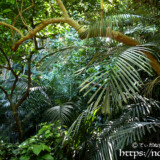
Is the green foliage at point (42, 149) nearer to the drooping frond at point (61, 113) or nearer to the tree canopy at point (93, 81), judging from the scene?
the tree canopy at point (93, 81)

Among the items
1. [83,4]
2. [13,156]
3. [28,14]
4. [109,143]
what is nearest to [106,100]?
[109,143]

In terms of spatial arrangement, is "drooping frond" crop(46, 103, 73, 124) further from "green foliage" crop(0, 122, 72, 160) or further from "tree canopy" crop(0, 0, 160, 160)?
"green foliage" crop(0, 122, 72, 160)

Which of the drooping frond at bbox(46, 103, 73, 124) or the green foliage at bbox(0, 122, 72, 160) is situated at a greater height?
the drooping frond at bbox(46, 103, 73, 124)

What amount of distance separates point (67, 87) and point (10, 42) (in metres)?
1.36

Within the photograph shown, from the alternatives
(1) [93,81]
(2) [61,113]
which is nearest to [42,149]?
(2) [61,113]

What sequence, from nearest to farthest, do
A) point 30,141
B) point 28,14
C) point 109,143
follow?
point 109,143, point 30,141, point 28,14

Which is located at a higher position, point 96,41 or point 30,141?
point 96,41

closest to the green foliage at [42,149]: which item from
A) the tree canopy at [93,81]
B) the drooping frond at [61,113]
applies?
the tree canopy at [93,81]

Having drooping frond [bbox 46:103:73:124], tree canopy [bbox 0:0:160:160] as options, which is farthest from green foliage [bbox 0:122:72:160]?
drooping frond [bbox 46:103:73:124]

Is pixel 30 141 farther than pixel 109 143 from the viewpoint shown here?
Yes

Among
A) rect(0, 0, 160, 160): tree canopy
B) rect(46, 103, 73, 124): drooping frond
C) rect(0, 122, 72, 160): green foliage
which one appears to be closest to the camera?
rect(0, 0, 160, 160): tree canopy

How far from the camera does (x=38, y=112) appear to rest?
3.66 meters

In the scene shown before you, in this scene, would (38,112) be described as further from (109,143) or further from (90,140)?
(109,143)

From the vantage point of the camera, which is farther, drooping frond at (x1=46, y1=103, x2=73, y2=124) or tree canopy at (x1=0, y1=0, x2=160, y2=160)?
drooping frond at (x1=46, y1=103, x2=73, y2=124)
